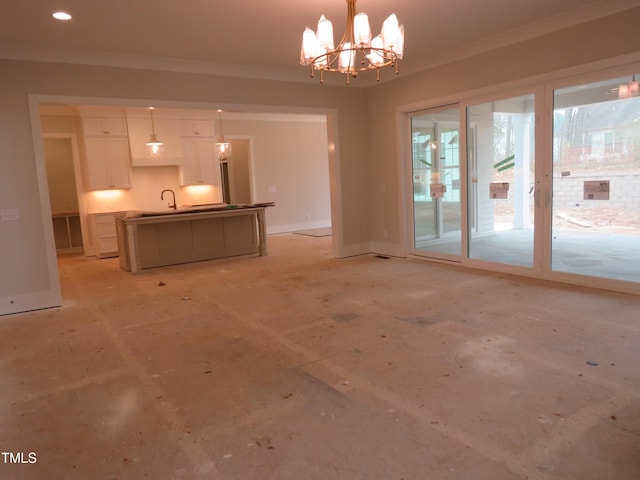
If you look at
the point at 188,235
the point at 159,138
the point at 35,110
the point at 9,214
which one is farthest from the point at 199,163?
the point at 9,214

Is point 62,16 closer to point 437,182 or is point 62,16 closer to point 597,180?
point 437,182

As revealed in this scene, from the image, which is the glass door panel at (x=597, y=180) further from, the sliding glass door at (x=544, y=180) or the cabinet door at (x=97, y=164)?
the cabinet door at (x=97, y=164)

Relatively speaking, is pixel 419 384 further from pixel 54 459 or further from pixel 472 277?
pixel 472 277

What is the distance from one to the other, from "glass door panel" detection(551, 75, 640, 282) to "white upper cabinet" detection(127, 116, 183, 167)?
6876mm

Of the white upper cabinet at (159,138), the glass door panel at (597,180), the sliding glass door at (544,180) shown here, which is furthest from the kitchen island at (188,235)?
the glass door panel at (597,180)

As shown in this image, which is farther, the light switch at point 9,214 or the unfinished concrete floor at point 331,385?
the light switch at point 9,214

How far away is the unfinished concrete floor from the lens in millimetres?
2041

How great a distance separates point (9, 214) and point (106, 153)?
12.6 feet

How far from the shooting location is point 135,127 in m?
8.47

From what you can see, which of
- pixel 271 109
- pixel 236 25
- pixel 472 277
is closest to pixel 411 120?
pixel 271 109

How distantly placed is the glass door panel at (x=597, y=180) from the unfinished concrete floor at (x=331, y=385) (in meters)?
0.55

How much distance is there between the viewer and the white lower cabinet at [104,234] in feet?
26.9

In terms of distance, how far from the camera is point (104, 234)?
826 cm

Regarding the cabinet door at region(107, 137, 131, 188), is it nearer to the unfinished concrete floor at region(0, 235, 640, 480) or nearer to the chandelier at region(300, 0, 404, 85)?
the unfinished concrete floor at region(0, 235, 640, 480)
